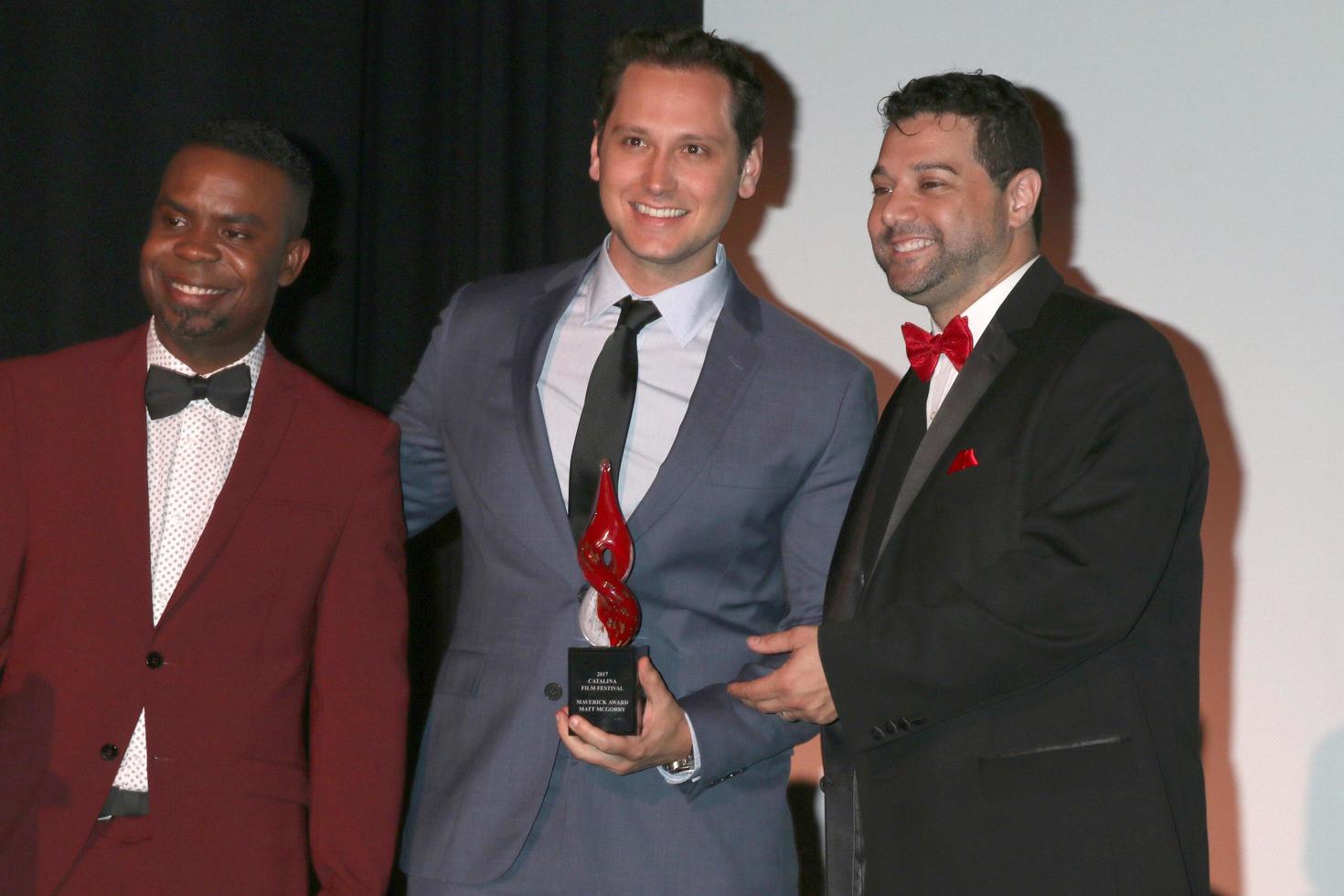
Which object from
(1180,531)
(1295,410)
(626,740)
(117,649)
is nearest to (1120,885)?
(1180,531)

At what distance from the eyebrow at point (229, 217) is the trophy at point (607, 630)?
761 millimetres

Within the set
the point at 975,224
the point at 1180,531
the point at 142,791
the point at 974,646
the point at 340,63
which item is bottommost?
the point at 142,791

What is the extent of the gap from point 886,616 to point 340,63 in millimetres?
2357

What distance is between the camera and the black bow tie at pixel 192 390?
93.1 inches

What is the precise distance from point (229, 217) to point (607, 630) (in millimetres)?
981

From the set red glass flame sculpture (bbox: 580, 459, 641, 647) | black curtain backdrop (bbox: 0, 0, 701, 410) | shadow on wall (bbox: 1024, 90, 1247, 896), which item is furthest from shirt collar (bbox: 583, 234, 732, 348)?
black curtain backdrop (bbox: 0, 0, 701, 410)

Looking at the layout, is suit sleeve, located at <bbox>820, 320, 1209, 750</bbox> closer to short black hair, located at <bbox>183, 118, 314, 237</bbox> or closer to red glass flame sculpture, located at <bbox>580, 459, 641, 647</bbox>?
red glass flame sculpture, located at <bbox>580, 459, 641, 647</bbox>

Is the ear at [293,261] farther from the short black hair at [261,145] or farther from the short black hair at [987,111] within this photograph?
the short black hair at [987,111]

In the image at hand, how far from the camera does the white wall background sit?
11.2 ft

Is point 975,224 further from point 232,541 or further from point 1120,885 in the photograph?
point 232,541

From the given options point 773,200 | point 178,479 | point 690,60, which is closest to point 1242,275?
point 773,200

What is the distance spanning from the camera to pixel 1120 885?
1985 millimetres

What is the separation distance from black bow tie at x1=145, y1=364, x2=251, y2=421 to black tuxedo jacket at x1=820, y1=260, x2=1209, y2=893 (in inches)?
40.6

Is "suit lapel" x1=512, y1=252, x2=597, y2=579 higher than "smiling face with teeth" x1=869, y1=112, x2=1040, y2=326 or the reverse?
the reverse
